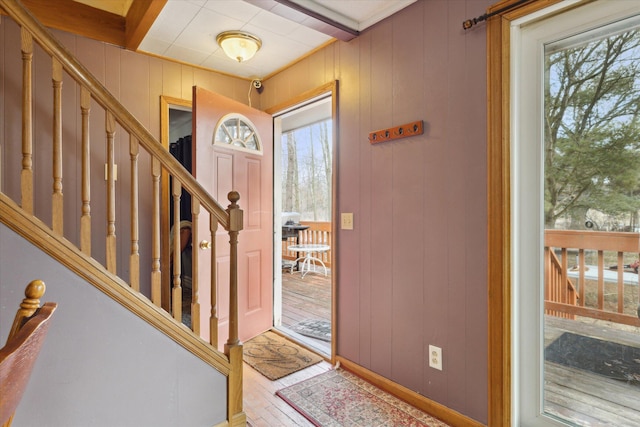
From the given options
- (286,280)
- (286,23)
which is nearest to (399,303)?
(286,23)

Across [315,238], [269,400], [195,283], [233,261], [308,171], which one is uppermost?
[308,171]

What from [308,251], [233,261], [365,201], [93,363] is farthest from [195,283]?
[308,251]

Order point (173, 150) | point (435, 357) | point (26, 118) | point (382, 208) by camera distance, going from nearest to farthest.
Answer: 1. point (26, 118)
2. point (435, 357)
3. point (382, 208)
4. point (173, 150)

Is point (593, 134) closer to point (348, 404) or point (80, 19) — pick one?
point (348, 404)

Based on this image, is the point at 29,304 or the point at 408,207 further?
the point at 408,207

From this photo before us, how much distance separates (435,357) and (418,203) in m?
0.88

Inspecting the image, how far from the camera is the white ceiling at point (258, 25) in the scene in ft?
7.01

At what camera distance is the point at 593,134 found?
1.54 meters

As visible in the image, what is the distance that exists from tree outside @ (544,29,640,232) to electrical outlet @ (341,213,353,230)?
1195mm

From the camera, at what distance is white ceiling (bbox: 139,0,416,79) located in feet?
7.01

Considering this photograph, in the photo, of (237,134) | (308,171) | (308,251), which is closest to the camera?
(237,134)

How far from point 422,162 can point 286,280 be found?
13.1 feet

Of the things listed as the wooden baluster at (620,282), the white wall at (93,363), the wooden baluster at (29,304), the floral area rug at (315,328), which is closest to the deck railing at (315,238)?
the floral area rug at (315,328)

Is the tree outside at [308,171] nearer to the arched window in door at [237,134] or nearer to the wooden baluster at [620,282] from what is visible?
the arched window in door at [237,134]
